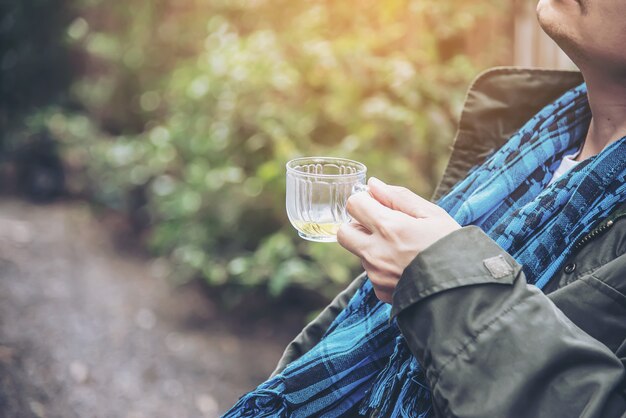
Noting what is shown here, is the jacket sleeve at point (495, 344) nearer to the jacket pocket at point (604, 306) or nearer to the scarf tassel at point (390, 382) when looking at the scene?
the jacket pocket at point (604, 306)

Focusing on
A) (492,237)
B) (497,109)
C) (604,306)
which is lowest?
(604,306)

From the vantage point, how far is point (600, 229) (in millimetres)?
1431

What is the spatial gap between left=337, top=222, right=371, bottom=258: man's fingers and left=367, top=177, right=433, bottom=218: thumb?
0.08m

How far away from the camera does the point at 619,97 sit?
1.68 metres

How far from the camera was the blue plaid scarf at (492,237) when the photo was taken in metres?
A: 1.49

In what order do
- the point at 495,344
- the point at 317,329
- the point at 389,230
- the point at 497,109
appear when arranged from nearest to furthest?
the point at 495,344
the point at 389,230
the point at 317,329
the point at 497,109

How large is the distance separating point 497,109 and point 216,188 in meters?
2.27

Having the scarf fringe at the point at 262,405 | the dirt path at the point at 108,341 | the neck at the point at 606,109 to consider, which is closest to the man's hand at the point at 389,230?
the scarf fringe at the point at 262,405

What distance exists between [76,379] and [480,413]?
2.80 m

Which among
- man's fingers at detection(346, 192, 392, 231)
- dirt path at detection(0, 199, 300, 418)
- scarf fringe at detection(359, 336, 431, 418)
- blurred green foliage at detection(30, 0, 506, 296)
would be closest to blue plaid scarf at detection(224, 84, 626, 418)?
scarf fringe at detection(359, 336, 431, 418)

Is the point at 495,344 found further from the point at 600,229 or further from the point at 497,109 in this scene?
the point at 497,109

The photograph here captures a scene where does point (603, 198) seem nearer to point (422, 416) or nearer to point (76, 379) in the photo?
point (422, 416)

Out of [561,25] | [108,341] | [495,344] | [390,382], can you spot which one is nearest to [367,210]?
[495,344]

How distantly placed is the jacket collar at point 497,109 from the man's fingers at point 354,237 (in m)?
0.79
